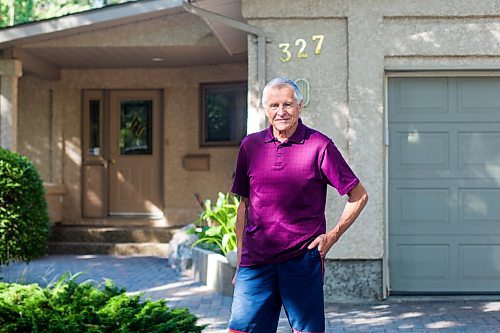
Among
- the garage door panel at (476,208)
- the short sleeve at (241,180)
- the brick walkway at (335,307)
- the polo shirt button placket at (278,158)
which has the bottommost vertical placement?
the brick walkway at (335,307)

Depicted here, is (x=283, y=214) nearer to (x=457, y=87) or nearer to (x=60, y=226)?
(x=457, y=87)

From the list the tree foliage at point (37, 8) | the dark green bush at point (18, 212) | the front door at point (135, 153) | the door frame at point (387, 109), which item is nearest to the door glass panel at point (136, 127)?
the front door at point (135, 153)

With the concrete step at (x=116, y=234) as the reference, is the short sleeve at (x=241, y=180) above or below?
above

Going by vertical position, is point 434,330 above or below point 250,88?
below

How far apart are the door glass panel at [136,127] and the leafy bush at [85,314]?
8174 mm

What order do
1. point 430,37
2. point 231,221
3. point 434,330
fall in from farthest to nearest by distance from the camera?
1. point 231,221
2. point 430,37
3. point 434,330

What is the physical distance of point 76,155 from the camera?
14500mm

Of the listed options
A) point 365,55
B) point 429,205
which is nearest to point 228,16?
point 365,55

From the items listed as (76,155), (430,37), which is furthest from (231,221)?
(76,155)

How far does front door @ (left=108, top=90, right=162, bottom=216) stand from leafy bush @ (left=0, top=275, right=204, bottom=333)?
26.1 ft

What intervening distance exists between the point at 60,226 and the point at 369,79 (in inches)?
283

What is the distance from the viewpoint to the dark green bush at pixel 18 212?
421 inches

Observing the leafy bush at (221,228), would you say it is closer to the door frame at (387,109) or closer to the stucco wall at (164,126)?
the door frame at (387,109)

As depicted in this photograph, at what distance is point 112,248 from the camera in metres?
13.3
